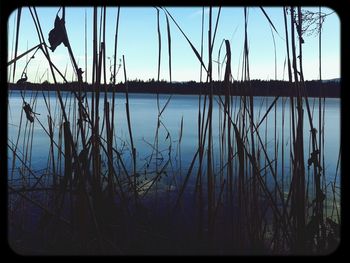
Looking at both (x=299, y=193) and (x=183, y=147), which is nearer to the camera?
(x=299, y=193)

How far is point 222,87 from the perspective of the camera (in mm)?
1242

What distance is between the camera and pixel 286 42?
93cm

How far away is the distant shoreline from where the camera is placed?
1.03 m

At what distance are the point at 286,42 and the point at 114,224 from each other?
790 millimetres

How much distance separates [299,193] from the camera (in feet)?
3.35

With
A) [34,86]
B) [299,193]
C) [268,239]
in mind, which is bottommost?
[268,239]

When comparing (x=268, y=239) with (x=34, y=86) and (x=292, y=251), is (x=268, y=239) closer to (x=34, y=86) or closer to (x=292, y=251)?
(x=292, y=251)

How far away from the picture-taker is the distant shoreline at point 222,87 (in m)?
1.03
